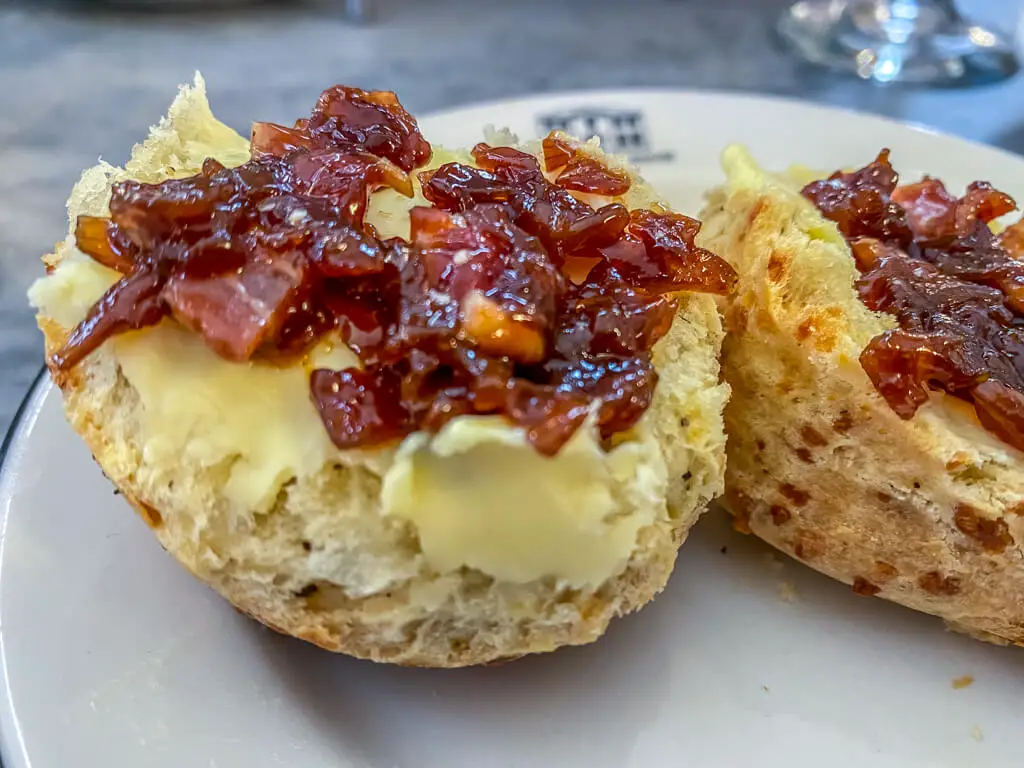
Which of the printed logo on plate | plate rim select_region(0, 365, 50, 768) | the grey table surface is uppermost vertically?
the printed logo on plate

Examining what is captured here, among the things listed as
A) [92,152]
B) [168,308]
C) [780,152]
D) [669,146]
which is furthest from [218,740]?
[92,152]

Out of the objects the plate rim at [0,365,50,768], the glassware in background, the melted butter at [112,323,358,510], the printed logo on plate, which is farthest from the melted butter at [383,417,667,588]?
the glassware in background

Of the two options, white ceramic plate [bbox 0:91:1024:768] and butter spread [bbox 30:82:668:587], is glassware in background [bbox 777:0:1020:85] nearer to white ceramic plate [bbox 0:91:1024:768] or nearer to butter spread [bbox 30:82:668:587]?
white ceramic plate [bbox 0:91:1024:768]

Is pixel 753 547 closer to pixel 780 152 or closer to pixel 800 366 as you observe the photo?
pixel 800 366

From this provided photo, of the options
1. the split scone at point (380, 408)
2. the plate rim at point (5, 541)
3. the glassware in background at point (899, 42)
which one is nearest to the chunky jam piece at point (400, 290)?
the split scone at point (380, 408)

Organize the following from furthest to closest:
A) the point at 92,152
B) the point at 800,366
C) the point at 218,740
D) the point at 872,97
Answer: the point at 872,97 < the point at 92,152 < the point at 800,366 < the point at 218,740
